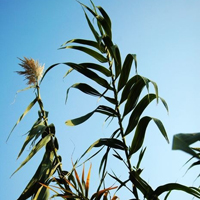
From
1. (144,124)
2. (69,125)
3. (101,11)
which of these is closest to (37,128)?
(69,125)

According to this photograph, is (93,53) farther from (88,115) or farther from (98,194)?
(98,194)

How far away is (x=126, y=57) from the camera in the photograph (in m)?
1.74

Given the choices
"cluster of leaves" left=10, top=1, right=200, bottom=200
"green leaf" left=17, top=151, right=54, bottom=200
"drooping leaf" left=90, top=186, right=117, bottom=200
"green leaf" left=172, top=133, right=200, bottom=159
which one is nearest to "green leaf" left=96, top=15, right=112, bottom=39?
"cluster of leaves" left=10, top=1, right=200, bottom=200

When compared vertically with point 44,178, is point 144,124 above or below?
above

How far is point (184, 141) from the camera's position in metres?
0.49

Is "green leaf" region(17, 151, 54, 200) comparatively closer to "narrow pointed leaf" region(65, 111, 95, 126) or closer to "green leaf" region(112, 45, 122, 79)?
"narrow pointed leaf" region(65, 111, 95, 126)

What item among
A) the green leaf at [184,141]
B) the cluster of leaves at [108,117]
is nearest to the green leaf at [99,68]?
the cluster of leaves at [108,117]

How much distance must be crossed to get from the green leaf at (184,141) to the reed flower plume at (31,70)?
1.42 m

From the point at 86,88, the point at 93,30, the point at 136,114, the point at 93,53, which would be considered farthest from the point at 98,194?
the point at 93,30

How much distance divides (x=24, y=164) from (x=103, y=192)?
375 mm

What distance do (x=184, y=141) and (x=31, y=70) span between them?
1.48 metres

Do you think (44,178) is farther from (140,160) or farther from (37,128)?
(140,160)

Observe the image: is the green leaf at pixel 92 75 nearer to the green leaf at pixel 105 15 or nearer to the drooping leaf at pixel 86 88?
the drooping leaf at pixel 86 88

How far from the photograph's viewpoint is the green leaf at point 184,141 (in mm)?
466
